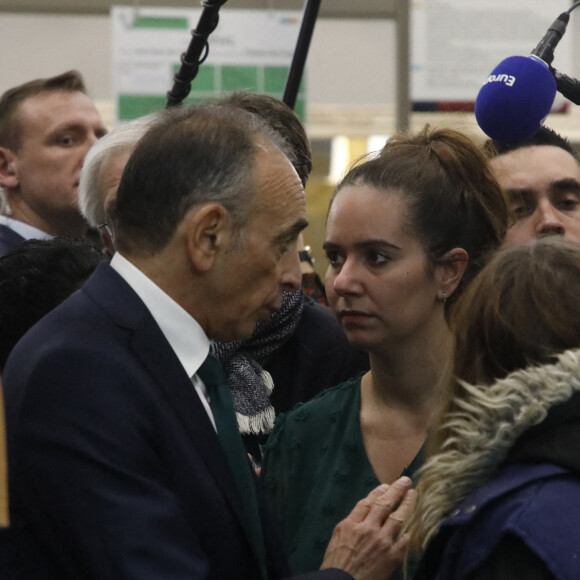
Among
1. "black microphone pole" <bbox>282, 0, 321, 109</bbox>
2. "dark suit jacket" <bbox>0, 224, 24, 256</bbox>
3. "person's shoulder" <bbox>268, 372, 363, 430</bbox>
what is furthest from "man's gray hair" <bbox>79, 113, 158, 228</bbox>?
"person's shoulder" <bbox>268, 372, 363, 430</bbox>

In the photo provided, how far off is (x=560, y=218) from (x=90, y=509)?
4.64 ft

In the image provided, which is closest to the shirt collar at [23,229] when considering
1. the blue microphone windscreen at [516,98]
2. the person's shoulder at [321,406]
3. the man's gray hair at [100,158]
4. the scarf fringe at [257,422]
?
the man's gray hair at [100,158]

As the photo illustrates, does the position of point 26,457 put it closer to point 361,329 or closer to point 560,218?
point 361,329

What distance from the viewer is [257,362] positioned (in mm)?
2676

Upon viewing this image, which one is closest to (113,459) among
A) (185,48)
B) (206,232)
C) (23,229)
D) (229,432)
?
(229,432)

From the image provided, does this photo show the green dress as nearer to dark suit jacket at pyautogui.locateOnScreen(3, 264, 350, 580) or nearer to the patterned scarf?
the patterned scarf

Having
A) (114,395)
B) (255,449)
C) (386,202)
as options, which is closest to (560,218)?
(386,202)

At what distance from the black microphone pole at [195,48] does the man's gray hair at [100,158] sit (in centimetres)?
18

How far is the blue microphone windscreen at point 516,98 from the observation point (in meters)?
2.12

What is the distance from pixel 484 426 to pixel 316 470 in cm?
72

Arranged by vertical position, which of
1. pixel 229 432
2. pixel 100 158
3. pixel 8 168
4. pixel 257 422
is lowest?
pixel 257 422

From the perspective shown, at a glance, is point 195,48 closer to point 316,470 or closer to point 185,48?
point 316,470

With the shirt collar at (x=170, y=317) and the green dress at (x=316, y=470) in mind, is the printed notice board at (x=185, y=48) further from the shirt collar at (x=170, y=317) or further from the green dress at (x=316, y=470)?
the shirt collar at (x=170, y=317)

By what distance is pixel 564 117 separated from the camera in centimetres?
550
